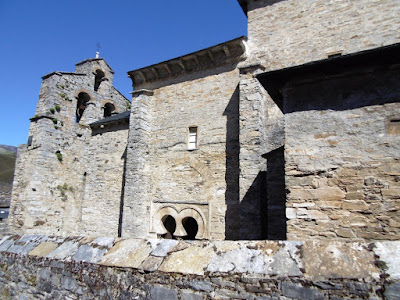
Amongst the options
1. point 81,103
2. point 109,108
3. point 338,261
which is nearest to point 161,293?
point 338,261

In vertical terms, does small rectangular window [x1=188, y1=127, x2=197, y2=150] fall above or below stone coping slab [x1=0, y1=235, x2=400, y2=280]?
above

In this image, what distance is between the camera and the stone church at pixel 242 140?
14.0 ft

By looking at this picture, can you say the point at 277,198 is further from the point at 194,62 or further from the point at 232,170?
the point at 194,62

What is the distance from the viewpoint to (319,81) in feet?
15.7

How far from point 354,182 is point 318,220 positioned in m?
0.80

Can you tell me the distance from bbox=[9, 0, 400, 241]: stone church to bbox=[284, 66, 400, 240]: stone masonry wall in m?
0.02

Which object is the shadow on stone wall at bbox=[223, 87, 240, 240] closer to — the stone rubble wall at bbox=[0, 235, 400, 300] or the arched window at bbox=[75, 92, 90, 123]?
the stone rubble wall at bbox=[0, 235, 400, 300]

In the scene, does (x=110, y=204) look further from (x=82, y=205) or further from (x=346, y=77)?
(x=346, y=77)

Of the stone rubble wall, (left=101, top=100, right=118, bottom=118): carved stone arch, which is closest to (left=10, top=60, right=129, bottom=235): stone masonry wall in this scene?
(left=101, top=100, right=118, bottom=118): carved stone arch

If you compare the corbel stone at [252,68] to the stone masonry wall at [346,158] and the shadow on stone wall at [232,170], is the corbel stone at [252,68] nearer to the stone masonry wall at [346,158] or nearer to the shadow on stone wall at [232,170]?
the shadow on stone wall at [232,170]

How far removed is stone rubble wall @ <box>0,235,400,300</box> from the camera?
6.07 feet

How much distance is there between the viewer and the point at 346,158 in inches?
170

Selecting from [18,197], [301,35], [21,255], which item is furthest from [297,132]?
[18,197]

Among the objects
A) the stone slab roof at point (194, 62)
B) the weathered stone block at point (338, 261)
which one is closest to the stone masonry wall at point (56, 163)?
the stone slab roof at point (194, 62)
